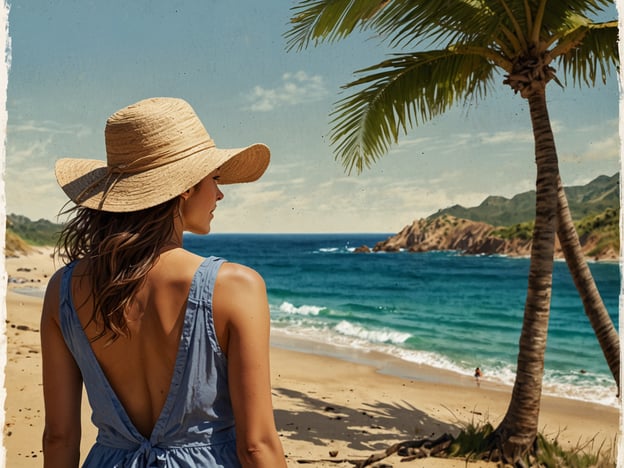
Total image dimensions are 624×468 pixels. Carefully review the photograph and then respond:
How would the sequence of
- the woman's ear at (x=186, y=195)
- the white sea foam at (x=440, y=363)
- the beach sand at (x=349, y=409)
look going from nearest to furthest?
1. the woman's ear at (x=186, y=195)
2. the beach sand at (x=349, y=409)
3. the white sea foam at (x=440, y=363)

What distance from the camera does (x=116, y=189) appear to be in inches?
56.8

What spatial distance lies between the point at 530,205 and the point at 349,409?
43.9 meters


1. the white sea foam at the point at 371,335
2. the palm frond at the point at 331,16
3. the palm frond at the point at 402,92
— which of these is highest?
the palm frond at the point at 331,16

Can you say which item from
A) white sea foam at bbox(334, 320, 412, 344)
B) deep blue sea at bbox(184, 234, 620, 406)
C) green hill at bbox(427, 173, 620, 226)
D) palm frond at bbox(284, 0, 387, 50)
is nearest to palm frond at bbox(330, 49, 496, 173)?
palm frond at bbox(284, 0, 387, 50)

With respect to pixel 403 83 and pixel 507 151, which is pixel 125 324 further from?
pixel 507 151

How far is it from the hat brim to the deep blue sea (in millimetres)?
11184

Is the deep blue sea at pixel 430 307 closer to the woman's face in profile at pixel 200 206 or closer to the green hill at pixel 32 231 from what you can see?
the woman's face in profile at pixel 200 206

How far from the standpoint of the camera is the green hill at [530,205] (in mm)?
38312

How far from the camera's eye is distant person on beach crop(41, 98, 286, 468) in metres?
1.32

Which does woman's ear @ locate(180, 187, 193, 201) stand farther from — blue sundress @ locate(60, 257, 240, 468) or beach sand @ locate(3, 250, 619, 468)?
beach sand @ locate(3, 250, 619, 468)

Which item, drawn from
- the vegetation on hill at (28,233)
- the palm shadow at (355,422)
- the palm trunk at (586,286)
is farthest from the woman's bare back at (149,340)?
the vegetation on hill at (28,233)

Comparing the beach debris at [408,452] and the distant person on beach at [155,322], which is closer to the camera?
the distant person on beach at [155,322]

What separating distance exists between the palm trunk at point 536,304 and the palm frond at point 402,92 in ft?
2.59

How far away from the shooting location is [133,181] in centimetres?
144
